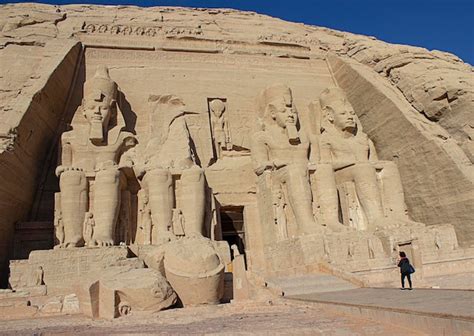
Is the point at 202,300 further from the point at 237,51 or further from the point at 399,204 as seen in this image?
the point at 237,51

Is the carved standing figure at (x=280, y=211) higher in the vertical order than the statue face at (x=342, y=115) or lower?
lower

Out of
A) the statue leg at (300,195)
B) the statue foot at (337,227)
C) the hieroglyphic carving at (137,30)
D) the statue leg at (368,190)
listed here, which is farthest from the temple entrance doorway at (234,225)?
the hieroglyphic carving at (137,30)

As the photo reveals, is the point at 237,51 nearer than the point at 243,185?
No

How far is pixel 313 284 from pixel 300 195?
2.23 metres

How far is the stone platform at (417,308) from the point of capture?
9.04 ft

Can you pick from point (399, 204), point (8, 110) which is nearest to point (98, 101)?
point (8, 110)

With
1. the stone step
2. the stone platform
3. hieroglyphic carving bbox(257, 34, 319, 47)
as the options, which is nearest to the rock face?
hieroglyphic carving bbox(257, 34, 319, 47)

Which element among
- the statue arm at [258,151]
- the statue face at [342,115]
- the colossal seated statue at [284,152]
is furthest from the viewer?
the statue face at [342,115]

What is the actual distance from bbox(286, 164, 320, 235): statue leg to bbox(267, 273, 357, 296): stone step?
147 cm

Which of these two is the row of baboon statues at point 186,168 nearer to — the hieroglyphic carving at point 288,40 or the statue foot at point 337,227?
the statue foot at point 337,227

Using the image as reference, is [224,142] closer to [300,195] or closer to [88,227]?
[300,195]

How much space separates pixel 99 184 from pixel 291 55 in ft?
19.1

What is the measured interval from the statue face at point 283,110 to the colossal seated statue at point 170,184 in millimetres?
1852

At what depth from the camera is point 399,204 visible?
326 inches
